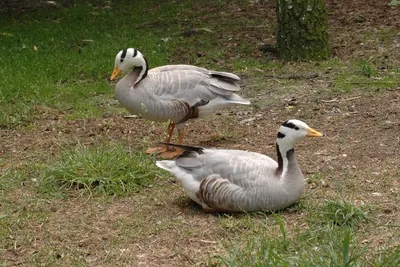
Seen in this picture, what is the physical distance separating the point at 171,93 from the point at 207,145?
24.2 inches

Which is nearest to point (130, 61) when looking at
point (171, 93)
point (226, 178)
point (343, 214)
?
point (171, 93)

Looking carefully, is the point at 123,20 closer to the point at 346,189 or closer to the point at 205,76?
the point at 205,76

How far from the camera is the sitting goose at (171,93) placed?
657 centimetres

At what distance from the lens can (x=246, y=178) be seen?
16.2ft

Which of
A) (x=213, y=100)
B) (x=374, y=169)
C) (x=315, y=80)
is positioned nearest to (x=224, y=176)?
(x=374, y=169)

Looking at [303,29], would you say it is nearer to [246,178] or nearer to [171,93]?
[171,93]

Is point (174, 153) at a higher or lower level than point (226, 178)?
lower

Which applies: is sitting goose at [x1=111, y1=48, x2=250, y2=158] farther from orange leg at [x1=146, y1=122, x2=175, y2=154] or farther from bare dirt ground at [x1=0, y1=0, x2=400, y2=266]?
bare dirt ground at [x1=0, y1=0, x2=400, y2=266]

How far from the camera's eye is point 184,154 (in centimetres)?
526

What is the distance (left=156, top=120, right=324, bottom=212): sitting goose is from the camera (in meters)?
4.90

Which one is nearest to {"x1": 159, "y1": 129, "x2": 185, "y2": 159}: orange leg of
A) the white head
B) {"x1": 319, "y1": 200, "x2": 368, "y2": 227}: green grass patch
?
the white head

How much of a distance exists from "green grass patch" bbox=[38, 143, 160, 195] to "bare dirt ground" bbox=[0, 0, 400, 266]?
12cm

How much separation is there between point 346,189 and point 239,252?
4.57ft

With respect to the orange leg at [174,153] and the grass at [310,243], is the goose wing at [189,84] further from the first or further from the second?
the grass at [310,243]
